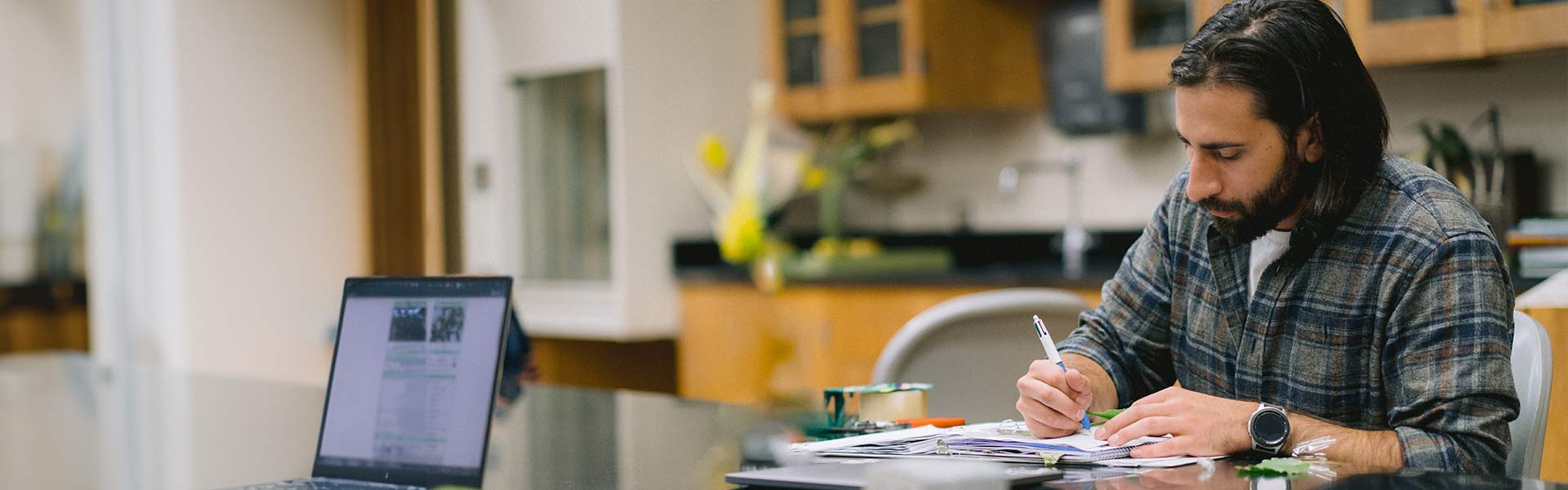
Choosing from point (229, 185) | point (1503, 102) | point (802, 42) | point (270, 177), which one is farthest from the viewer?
point (270, 177)

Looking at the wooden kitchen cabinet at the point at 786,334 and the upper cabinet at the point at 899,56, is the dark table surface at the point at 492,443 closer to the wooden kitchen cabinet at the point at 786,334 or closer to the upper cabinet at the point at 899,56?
the wooden kitchen cabinet at the point at 786,334

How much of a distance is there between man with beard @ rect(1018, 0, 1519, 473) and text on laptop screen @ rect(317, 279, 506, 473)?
52 cm

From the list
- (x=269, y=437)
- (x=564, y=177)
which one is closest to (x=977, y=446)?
(x=269, y=437)

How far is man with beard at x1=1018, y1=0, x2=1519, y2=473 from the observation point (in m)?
1.32

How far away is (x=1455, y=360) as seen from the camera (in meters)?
1.35

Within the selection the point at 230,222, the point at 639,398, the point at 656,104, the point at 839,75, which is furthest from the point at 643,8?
the point at 639,398

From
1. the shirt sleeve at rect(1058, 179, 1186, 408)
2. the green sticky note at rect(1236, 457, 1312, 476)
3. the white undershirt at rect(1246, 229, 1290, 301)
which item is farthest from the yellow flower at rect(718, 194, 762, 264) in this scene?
the green sticky note at rect(1236, 457, 1312, 476)

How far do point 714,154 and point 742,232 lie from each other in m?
0.30

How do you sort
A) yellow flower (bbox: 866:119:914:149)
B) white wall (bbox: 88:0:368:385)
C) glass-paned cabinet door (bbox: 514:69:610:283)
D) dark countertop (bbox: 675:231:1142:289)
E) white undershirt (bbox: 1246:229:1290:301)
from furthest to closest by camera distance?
white wall (bbox: 88:0:368:385), glass-paned cabinet door (bbox: 514:69:610:283), yellow flower (bbox: 866:119:914:149), dark countertop (bbox: 675:231:1142:289), white undershirt (bbox: 1246:229:1290:301)

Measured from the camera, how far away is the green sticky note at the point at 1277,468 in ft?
3.82

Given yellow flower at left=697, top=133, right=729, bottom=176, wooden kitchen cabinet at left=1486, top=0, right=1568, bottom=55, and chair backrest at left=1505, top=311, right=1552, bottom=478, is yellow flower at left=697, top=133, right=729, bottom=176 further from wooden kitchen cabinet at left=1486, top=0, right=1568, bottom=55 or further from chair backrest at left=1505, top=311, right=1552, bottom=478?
chair backrest at left=1505, top=311, right=1552, bottom=478

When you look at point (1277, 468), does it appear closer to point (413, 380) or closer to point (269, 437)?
point (413, 380)

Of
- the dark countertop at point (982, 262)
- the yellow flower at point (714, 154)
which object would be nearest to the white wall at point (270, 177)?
the yellow flower at point (714, 154)

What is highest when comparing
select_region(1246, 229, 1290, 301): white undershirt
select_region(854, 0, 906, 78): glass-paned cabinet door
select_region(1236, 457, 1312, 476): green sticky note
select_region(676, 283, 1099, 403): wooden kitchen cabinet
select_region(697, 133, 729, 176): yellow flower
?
select_region(854, 0, 906, 78): glass-paned cabinet door
